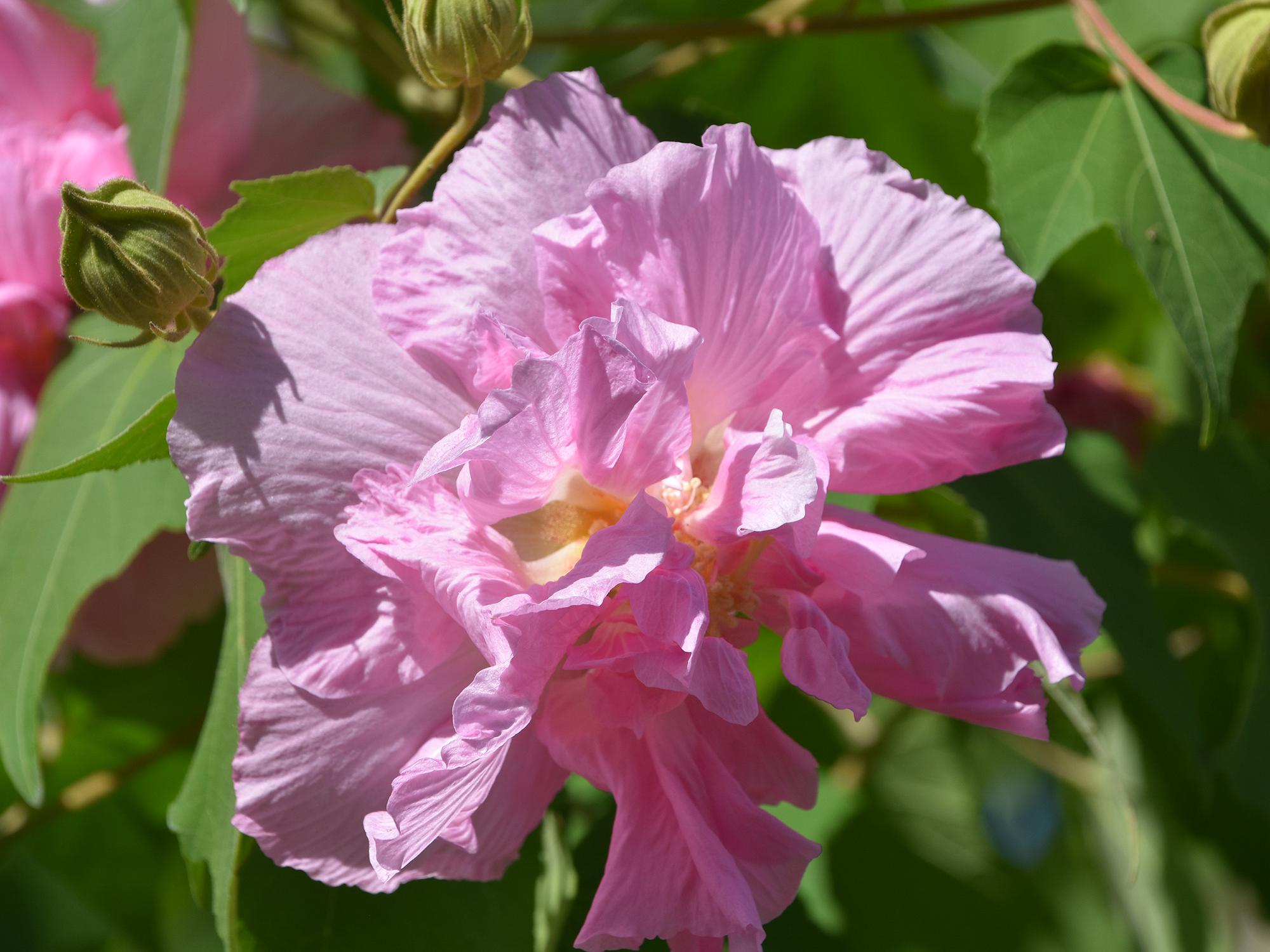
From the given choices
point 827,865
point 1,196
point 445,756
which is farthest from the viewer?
point 827,865

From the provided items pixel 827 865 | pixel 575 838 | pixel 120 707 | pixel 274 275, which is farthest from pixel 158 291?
pixel 827 865

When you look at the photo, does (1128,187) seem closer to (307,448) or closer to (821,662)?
(821,662)

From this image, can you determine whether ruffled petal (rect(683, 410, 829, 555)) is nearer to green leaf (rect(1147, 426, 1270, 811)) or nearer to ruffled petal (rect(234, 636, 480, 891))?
ruffled petal (rect(234, 636, 480, 891))

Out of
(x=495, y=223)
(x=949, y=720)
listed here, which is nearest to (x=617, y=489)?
(x=495, y=223)

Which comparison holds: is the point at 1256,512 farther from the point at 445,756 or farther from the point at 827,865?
the point at 445,756

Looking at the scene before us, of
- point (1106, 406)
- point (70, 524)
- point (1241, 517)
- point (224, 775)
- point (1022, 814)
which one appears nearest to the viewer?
point (224, 775)
